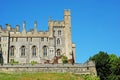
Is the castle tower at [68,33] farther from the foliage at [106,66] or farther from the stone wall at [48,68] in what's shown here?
the stone wall at [48,68]

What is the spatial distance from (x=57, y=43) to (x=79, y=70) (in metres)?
19.5

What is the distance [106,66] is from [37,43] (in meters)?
20.9

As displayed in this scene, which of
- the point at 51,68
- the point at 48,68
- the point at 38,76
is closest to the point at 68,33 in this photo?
the point at 51,68

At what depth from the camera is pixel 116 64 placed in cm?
9625

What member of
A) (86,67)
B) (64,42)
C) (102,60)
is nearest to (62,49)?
(64,42)

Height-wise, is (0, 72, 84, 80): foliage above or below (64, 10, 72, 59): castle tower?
below

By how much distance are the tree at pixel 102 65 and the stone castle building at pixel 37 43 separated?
7938 mm

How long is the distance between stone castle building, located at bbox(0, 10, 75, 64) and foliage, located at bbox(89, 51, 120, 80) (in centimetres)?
830

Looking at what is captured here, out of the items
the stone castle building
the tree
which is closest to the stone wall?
the tree

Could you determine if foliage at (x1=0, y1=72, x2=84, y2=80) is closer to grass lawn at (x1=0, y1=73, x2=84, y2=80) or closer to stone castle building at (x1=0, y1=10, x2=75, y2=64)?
grass lawn at (x1=0, y1=73, x2=84, y2=80)

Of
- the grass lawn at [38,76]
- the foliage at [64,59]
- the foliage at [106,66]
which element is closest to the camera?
the grass lawn at [38,76]

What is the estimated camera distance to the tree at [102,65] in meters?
94.2

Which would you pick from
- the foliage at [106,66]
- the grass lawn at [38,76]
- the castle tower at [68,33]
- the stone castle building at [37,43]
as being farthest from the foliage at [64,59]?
the grass lawn at [38,76]

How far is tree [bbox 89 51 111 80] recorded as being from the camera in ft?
309
